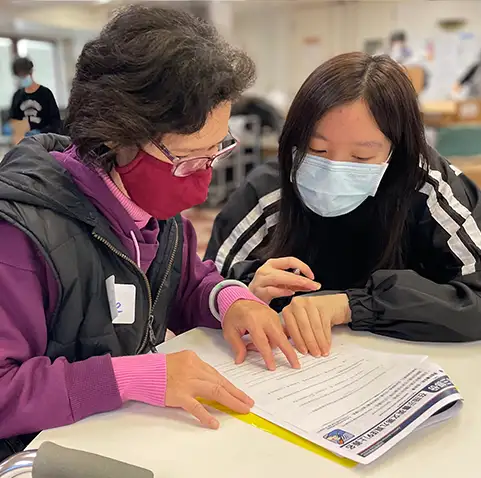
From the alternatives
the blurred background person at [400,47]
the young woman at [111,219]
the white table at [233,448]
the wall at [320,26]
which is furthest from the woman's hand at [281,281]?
the blurred background person at [400,47]

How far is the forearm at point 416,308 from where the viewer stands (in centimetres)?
102

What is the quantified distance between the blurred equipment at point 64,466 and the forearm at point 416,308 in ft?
1.83

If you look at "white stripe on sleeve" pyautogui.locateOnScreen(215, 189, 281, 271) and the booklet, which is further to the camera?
"white stripe on sleeve" pyautogui.locateOnScreen(215, 189, 281, 271)

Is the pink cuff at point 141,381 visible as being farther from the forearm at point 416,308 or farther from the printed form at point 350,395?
the forearm at point 416,308

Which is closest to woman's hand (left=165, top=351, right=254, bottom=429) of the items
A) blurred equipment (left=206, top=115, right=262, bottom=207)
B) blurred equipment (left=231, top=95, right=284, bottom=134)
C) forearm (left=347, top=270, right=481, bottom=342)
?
forearm (left=347, top=270, right=481, bottom=342)

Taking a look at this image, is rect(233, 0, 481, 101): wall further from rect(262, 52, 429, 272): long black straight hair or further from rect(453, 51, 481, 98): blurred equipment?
rect(262, 52, 429, 272): long black straight hair

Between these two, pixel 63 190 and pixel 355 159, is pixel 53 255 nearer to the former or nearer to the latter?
pixel 63 190

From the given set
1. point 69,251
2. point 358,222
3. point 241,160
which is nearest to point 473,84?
point 241,160

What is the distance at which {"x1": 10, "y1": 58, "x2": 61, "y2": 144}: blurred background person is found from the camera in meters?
1.09

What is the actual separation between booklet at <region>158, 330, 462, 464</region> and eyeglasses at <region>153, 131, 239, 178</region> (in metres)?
0.31

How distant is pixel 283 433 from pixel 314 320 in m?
0.29

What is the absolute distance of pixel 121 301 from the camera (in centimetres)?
90

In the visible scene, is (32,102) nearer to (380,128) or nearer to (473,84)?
(380,128)

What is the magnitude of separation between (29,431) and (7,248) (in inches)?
9.4
